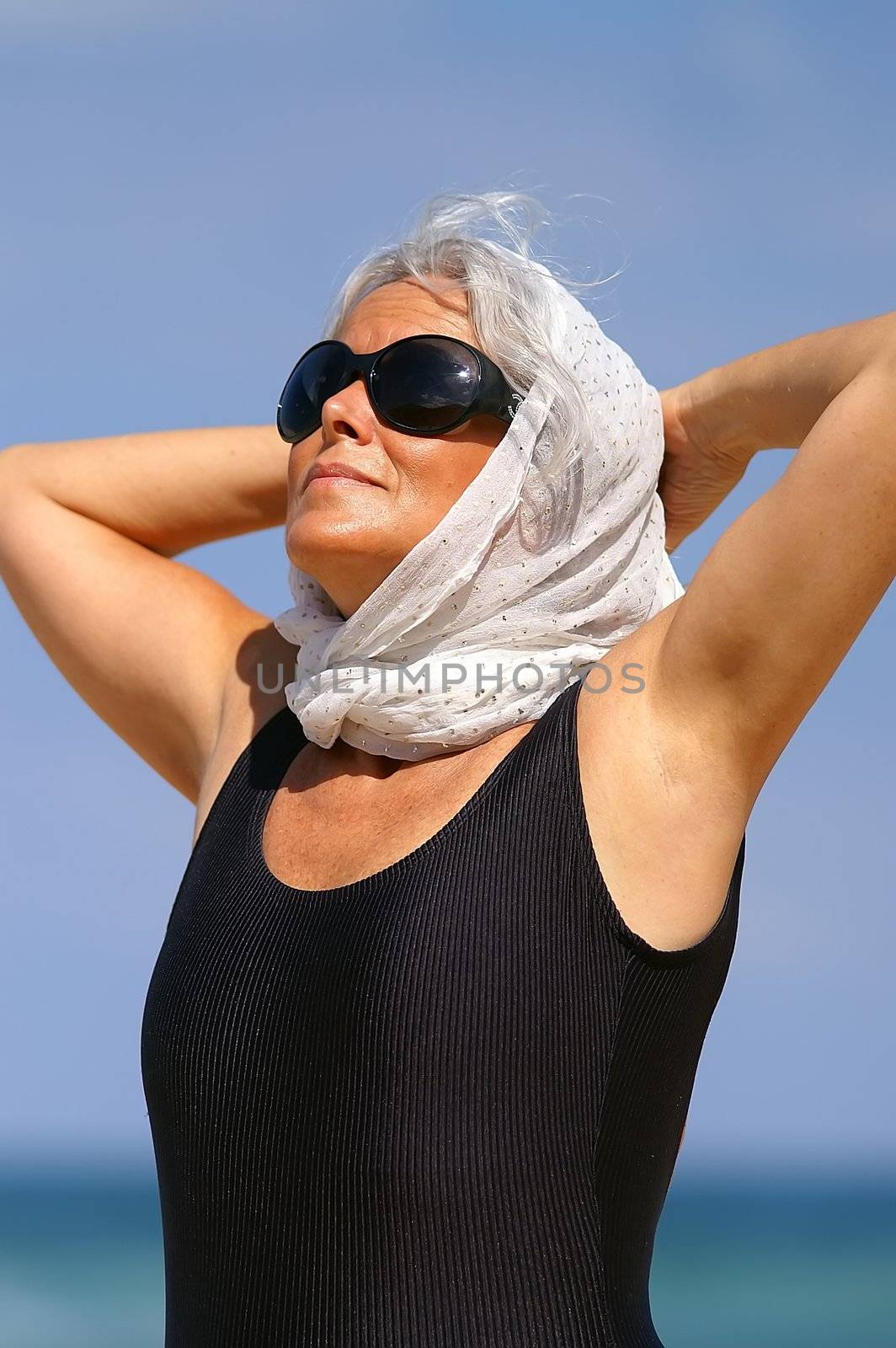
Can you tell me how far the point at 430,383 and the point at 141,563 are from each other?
3.11 feet

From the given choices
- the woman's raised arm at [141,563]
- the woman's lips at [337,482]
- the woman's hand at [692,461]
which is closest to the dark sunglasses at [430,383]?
the woman's lips at [337,482]

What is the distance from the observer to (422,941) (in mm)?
2240

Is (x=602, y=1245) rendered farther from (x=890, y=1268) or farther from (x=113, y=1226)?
(x=113, y=1226)

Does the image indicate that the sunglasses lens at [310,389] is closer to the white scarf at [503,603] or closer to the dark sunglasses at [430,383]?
the dark sunglasses at [430,383]

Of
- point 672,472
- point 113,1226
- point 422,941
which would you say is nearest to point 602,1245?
point 422,941

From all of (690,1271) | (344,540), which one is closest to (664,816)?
(344,540)

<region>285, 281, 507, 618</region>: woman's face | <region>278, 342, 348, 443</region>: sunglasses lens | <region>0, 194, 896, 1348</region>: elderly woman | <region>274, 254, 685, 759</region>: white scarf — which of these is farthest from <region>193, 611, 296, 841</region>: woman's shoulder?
<region>278, 342, 348, 443</region>: sunglasses lens

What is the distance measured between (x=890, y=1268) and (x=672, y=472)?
1783 cm

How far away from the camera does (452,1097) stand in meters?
2.17

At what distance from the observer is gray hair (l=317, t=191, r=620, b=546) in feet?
8.81

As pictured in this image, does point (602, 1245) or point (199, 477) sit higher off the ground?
point (199, 477)

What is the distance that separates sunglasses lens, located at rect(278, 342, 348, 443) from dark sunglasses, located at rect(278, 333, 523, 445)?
26mm

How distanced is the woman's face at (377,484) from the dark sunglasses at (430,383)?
0.07 ft

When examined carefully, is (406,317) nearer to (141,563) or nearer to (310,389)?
(310,389)
